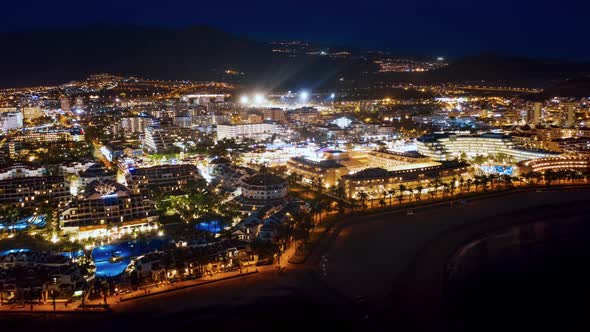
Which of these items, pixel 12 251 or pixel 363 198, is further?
pixel 363 198

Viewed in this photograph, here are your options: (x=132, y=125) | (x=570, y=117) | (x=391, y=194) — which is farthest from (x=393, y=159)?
(x=132, y=125)

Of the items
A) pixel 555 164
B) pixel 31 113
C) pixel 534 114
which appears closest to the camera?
pixel 555 164

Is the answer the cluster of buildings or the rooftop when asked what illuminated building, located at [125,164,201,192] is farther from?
the cluster of buildings

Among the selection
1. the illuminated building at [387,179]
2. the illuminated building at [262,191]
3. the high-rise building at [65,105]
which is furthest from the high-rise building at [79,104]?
the illuminated building at [387,179]

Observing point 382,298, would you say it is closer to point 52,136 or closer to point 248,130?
point 248,130

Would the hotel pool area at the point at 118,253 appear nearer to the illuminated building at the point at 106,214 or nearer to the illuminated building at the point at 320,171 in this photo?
the illuminated building at the point at 106,214
